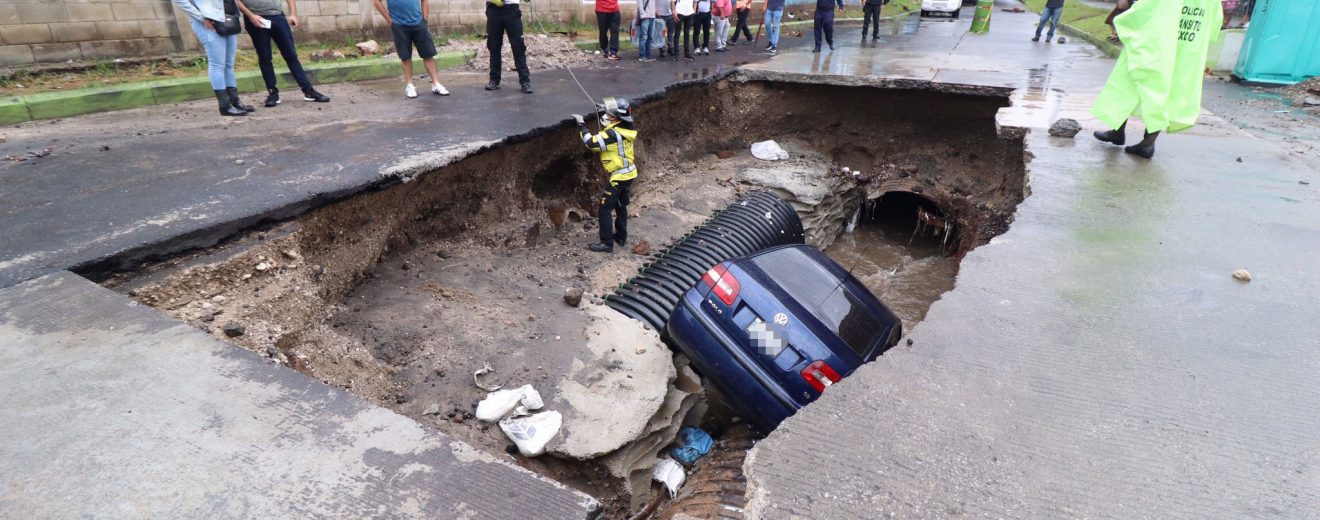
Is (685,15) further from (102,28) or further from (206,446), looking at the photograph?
(206,446)

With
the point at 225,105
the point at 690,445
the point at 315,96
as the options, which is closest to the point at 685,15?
the point at 315,96

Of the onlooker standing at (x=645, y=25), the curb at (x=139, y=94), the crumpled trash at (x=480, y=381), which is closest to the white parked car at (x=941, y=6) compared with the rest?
the onlooker standing at (x=645, y=25)

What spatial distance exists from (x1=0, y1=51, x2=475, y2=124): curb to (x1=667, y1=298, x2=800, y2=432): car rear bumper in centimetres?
552

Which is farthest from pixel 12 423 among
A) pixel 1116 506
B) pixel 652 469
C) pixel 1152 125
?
pixel 1152 125

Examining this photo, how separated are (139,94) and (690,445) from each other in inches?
232

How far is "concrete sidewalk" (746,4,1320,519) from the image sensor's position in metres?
Result: 1.70

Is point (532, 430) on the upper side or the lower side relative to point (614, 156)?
lower

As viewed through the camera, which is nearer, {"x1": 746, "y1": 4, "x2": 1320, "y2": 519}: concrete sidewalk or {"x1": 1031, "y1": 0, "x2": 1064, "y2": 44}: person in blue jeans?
{"x1": 746, "y1": 4, "x2": 1320, "y2": 519}: concrete sidewalk

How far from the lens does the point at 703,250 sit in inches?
212

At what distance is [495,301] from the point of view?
435cm

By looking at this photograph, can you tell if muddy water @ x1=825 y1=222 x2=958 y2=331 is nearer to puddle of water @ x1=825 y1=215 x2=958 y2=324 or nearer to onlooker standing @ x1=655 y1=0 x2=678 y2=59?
puddle of water @ x1=825 y1=215 x2=958 y2=324

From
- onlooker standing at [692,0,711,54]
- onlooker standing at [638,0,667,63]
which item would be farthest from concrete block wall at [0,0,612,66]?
onlooker standing at [692,0,711,54]

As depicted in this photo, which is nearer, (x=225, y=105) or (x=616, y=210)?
(x=225, y=105)

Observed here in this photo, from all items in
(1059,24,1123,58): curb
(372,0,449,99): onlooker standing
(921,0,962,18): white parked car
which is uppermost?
(921,0,962,18): white parked car
